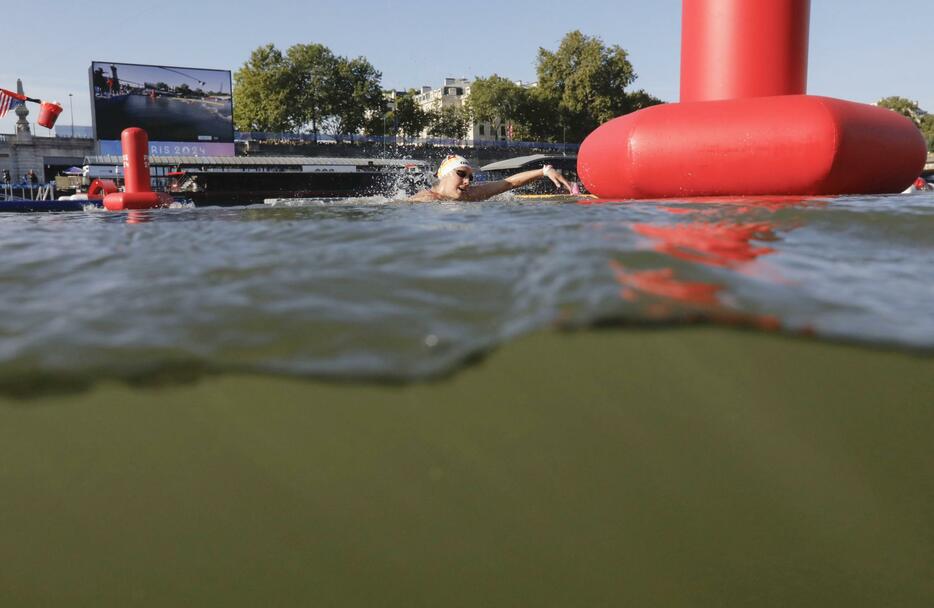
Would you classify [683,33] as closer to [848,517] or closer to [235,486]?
[848,517]

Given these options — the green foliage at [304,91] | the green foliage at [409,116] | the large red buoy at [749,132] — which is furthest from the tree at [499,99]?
the large red buoy at [749,132]

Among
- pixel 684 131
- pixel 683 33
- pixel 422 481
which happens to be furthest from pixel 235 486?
pixel 683 33

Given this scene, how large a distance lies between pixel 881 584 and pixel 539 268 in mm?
1230

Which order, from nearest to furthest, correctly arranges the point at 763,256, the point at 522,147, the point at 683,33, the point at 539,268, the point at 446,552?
the point at 446,552, the point at 539,268, the point at 763,256, the point at 683,33, the point at 522,147

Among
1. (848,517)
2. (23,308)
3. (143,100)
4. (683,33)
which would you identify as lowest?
(848,517)

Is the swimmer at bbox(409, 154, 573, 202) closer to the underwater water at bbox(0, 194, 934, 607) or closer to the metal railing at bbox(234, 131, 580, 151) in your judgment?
the underwater water at bbox(0, 194, 934, 607)

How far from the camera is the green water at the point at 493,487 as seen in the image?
5.20 feet

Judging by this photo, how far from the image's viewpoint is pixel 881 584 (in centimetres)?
162

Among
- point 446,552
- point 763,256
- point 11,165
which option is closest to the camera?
point 446,552

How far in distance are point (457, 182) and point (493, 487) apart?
616cm

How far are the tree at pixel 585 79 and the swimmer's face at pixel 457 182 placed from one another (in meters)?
43.0

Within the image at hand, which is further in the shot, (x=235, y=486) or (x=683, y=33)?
(x=683, y=33)

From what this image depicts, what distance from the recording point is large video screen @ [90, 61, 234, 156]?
34969 mm

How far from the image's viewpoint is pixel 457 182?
7578mm
